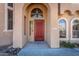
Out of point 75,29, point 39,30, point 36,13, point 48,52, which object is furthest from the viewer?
point 39,30

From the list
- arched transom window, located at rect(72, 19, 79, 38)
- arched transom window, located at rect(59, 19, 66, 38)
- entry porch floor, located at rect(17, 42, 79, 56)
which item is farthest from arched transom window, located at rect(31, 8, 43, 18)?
entry porch floor, located at rect(17, 42, 79, 56)

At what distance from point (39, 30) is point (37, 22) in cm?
96

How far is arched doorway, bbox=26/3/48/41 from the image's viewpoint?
22875 millimetres

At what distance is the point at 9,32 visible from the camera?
19594 mm

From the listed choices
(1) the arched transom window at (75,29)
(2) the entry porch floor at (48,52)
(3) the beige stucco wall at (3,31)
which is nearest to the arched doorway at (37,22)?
(1) the arched transom window at (75,29)

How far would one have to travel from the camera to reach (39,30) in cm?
2366

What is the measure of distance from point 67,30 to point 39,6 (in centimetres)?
409

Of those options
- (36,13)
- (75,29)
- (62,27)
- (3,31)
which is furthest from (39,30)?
(3,31)

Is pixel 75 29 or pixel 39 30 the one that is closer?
pixel 75 29

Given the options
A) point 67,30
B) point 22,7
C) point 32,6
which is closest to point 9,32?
point 22,7

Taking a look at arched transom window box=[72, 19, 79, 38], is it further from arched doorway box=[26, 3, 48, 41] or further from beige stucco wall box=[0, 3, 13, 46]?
beige stucco wall box=[0, 3, 13, 46]

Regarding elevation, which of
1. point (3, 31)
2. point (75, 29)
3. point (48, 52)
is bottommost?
point (48, 52)

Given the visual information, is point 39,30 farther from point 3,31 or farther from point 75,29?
point 3,31

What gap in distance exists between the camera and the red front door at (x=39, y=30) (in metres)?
23.4
